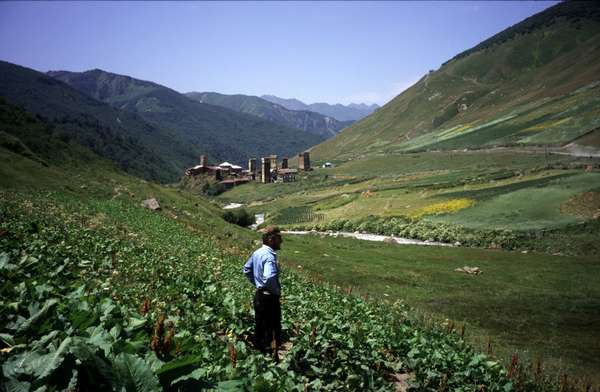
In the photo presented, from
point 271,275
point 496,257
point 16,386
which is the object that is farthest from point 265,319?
point 496,257

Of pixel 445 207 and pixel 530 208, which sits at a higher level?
pixel 530 208

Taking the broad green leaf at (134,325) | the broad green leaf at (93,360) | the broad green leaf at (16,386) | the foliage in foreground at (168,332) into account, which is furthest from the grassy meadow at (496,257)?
the broad green leaf at (16,386)

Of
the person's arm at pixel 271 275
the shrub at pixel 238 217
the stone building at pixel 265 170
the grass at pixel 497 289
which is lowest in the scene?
the grass at pixel 497 289

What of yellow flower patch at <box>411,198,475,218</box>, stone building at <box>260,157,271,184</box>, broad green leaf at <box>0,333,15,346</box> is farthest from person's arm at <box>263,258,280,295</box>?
stone building at <box>260,157,271,184</box>

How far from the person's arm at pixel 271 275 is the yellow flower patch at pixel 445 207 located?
222 ft

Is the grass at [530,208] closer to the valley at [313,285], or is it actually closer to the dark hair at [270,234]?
the valley at [313,285]

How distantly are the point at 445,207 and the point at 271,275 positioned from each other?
71118 mm

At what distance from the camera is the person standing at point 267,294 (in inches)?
377

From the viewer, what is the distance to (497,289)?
32.8 m

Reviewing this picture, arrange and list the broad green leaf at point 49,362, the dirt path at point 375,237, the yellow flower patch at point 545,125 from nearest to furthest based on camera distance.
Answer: the broad green leaf at point 49,362
the dirt path at point 375,237
the yellow flower patch at point 545,125

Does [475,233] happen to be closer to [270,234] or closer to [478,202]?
[478,202]

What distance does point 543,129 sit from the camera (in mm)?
131750

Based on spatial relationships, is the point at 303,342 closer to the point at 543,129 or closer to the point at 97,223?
the point at 97,223

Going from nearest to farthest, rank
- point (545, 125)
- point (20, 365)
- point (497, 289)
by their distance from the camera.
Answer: point (20, 365)
point (497, 289)
point (545, 125)
